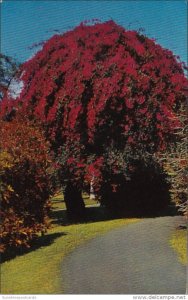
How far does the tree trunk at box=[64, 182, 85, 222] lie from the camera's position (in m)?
13.8

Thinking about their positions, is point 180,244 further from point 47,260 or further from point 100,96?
point 100,96

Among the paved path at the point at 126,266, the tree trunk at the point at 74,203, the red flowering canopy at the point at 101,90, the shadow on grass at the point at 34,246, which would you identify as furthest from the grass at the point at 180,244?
the tree trunk at the point at 74,203

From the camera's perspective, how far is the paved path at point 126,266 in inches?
304

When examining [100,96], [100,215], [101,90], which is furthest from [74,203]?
[101,90]

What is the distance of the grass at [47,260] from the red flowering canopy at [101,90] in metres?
1.76

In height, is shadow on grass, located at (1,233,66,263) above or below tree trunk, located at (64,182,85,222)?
below

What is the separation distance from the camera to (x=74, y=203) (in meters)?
14.1

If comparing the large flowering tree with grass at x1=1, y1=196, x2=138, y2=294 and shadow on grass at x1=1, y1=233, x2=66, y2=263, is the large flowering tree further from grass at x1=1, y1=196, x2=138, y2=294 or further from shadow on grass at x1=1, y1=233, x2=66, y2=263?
shadow on grass at x1=1, y1=233, x2=66, y2=263

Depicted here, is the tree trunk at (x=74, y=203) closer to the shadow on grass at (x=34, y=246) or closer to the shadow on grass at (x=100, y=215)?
the shadow on grass at (x=100, y=215)

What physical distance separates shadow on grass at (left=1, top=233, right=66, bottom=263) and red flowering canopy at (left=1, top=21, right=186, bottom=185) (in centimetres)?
240

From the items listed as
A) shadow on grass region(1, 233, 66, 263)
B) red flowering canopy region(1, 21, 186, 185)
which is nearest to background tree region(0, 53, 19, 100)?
red flowering canopy region(1, 21, 186, 185)

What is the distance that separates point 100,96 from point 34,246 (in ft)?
13.4

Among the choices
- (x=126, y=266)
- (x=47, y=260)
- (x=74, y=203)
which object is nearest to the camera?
(x=126, y=266)

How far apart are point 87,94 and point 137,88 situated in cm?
125
